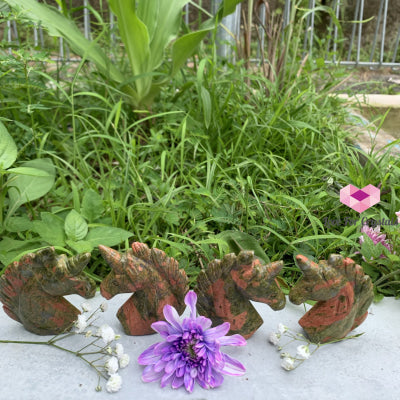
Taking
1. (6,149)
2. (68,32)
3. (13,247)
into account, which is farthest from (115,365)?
(68,32)

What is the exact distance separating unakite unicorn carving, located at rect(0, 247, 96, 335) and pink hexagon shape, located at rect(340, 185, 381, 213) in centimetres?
83

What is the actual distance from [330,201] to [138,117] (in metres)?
1.04

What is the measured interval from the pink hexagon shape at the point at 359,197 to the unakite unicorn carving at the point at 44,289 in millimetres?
826

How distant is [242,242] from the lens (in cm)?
141

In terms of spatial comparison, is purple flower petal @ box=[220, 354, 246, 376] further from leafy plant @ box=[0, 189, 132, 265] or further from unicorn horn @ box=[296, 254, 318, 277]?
leafy plant @ box=[0, 189, 132, 265]

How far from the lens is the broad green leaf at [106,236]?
1344mm

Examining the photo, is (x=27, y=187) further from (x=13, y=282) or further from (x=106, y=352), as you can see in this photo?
(x=106, y=352)

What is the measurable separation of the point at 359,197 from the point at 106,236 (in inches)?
30.8

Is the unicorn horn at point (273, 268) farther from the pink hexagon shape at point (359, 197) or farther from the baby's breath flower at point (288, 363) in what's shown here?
the pink hexagon shape at point (359, 197)

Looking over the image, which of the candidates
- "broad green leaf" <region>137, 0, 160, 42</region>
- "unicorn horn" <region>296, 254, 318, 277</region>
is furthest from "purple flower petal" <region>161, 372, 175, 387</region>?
"broad green leaf" <region>137, 0, 160, 42</region>

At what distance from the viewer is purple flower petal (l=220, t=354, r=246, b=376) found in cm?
97

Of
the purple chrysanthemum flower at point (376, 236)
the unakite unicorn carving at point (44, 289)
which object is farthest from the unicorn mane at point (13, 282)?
the purple chrysanthemum flower at point (376, 236)

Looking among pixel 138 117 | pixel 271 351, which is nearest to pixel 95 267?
pixel 271 351

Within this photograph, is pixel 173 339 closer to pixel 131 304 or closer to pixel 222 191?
pixel 131 304
